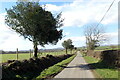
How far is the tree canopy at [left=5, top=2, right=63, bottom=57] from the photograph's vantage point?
2250 centimetres

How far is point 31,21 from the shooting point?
22.3 meters

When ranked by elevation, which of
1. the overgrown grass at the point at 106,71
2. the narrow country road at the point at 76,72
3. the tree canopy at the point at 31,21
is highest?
the tree canopy at the point at 31,21

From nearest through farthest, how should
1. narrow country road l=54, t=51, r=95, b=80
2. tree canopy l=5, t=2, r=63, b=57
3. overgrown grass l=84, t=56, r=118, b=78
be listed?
1. overgrown grass l=84, t=56, r=118, b=78
2. narrow country road l=54, t=51, r=95, b=80
3. tree canopy l=5, t=2, r=63, b=57

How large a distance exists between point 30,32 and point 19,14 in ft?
8.29

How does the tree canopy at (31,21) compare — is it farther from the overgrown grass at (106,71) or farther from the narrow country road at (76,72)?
the overgrown grass at (106,71)

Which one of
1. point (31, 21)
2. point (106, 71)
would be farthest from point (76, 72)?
point (31, 21)

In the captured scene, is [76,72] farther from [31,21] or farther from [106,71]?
[31,21]

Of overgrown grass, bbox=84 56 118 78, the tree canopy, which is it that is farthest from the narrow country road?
the tree canopy

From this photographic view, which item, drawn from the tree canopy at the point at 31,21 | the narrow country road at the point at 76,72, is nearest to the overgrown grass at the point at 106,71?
the narrow country road at the point at 76,72

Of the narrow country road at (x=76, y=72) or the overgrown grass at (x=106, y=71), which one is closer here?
the overgrown grass at (x=106, y=71)

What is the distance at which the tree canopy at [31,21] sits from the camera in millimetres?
22500

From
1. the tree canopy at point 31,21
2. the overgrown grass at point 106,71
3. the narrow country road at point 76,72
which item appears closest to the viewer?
the overgrown grass at point 106,71

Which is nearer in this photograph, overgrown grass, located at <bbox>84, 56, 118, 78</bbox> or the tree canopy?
overgrown grass, located at <bbox>84, 56, 118, 78</bbox>

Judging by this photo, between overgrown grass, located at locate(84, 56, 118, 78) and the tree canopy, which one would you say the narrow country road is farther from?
the tree canopy
